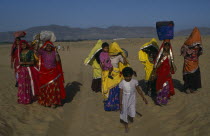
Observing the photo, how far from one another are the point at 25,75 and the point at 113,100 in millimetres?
2899

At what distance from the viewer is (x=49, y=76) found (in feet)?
25.1

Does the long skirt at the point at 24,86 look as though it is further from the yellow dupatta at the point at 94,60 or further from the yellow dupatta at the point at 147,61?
the yellow dupatta at the point at 147,61

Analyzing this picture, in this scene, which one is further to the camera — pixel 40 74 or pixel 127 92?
pixel 40 74

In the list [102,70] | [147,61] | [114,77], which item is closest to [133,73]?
[114,77]

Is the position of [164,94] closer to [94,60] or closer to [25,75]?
[94,60]

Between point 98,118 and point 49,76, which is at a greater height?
point 49,76

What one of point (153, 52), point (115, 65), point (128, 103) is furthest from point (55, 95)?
point (153, 52)

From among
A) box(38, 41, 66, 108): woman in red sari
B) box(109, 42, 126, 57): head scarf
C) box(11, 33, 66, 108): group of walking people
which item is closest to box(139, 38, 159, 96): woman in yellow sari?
box(109, 42, 126, 57): head scarf

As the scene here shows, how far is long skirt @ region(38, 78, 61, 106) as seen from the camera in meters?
7.68

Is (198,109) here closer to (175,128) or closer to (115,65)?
(175,128)

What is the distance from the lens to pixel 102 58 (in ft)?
25.7

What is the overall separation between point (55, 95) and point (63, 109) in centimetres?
54

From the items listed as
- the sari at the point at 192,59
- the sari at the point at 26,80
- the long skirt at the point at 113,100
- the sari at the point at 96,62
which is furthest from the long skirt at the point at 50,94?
the sari at the point at 192,59

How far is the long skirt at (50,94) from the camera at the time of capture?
7.68 metres
